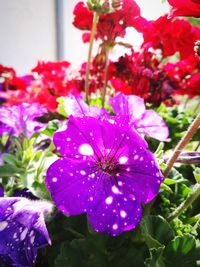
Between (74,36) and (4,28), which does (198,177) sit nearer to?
(4,28)

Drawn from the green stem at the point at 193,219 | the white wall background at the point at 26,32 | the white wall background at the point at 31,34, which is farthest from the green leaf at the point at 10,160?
the white wall background at the point at 26,32

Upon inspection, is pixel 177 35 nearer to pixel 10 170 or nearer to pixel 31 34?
pixel 10 170

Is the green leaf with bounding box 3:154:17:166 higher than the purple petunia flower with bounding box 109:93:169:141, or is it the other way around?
the purple petunia flower with bounding box 109:93:169:141

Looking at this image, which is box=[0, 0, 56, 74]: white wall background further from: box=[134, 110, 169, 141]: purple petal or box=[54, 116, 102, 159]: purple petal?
box=[54, 116, 102, 159]: purple petal

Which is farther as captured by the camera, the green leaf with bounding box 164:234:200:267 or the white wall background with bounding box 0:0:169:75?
the white wall background with bounding box 0:0:169:75

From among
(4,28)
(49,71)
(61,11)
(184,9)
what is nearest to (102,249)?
(184,9)

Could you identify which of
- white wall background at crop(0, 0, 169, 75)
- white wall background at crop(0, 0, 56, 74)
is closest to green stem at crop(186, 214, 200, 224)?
white wall background at crop(0, 0, 169, 75)
